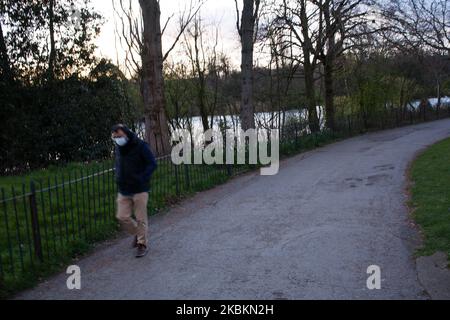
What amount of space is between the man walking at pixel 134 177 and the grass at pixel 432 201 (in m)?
3.65

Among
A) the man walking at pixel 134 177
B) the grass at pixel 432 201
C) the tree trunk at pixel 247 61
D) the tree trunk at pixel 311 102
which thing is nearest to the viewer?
the grass at pixel 432 201

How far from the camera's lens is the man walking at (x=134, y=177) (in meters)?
6.36

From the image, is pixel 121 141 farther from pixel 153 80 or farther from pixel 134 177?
pixel 153 80

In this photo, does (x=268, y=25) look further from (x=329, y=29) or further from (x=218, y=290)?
(x=218, y=290)

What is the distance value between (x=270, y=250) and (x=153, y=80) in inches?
371

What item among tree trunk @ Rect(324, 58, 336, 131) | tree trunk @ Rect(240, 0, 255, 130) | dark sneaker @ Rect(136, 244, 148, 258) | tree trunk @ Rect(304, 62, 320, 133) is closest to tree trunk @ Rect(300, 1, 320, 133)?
tree trunk @ Rect(304, 62, 320, 133)

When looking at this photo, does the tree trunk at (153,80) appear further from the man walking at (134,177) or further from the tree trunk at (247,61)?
the man walking at (134,177)

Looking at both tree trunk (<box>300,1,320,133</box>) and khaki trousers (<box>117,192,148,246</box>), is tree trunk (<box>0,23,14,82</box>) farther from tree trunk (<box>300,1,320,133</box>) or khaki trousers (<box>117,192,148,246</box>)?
tree trunk (<box>300,1,320,133</box>)

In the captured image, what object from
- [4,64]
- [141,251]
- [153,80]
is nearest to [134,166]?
[141,251]

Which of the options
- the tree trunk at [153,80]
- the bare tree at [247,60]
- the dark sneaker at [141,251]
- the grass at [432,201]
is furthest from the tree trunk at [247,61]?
the dark sneaker at [141,251]

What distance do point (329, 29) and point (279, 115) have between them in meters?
5.27

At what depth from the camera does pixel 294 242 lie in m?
6.72

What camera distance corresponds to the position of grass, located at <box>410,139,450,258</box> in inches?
241
